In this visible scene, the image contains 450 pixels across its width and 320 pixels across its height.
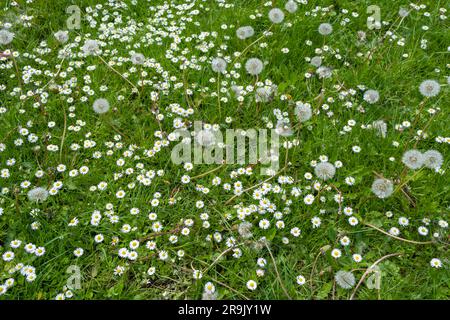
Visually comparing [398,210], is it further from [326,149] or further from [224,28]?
[224,28]

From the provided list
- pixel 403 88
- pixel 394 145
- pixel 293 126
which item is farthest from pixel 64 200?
pixel 403 88

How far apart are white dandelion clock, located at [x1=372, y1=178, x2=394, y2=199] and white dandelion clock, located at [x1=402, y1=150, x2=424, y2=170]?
0.19 meters

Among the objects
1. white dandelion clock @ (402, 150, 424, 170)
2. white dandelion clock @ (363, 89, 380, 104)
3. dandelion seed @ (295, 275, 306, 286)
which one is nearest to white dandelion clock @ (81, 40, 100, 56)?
white dandelion clock @ (363, 89, 380, 104)

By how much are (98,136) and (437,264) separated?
2.62m

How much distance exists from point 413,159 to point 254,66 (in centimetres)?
155

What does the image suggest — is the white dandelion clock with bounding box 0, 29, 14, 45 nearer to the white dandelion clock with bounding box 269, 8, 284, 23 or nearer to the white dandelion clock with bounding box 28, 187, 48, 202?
the white dandelion clock with bounding box 28, 187, 48, 202

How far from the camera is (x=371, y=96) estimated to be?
3.56m

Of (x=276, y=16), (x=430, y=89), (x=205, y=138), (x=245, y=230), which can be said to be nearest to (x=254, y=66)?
(x=276, y=16)

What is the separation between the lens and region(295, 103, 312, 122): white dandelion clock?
11.0 ft

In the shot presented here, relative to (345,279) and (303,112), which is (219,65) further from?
(345,279)

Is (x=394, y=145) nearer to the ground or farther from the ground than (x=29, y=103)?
nearer to the ground
